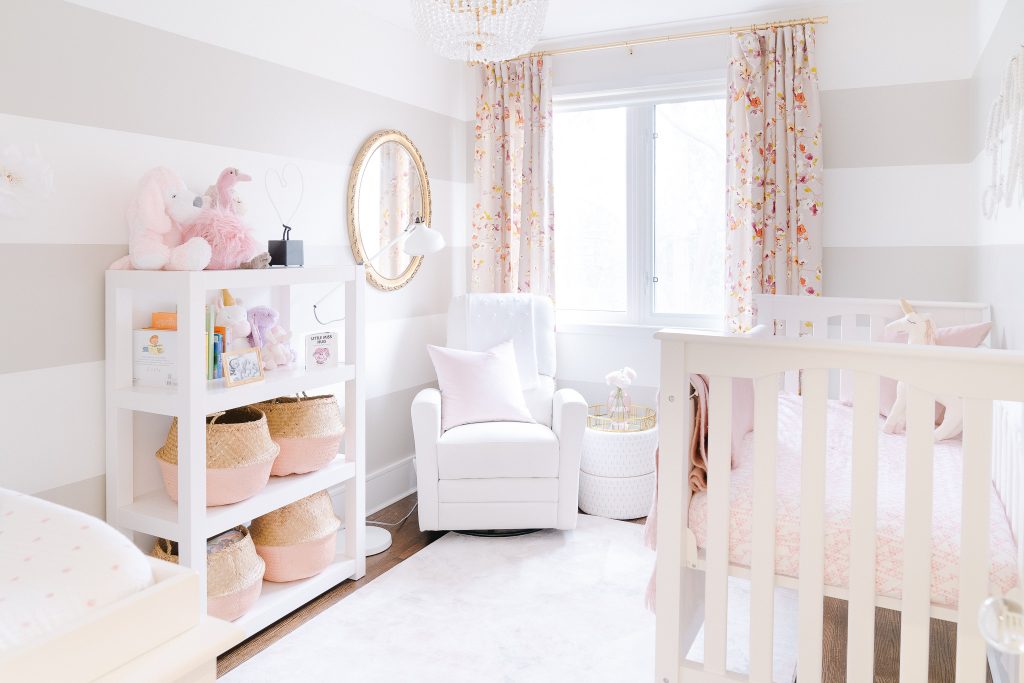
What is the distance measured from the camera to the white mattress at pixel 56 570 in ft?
3.02

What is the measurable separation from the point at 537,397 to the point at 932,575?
2176 mm

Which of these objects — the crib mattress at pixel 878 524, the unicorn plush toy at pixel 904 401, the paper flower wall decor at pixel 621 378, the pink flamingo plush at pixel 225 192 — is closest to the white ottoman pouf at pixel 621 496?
the paper flower wall decor at pixel 621 378

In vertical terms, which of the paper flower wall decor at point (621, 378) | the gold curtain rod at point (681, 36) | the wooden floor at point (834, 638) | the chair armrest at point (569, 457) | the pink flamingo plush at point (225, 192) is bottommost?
the wooden floor at point (834, 638)

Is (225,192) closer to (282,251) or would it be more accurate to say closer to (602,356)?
(282,251)

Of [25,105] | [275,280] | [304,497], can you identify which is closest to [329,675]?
[304,497]

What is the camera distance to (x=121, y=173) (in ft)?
7.44

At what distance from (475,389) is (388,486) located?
74 centimetres

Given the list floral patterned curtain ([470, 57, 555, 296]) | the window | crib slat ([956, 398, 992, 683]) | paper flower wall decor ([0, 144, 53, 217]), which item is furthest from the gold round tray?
paper flower wall decor ([0, 144, 53, 217])

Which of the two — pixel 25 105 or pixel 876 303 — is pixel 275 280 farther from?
pixel 876 303

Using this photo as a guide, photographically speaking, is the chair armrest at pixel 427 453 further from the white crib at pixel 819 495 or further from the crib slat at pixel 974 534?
the crib slat at pixel 974 534

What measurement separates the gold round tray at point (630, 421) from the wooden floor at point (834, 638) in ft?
3.67


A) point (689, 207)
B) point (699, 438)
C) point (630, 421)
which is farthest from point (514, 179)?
point (699, 438)

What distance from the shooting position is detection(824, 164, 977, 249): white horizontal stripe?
3.17 meters

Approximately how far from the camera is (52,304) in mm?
2094
